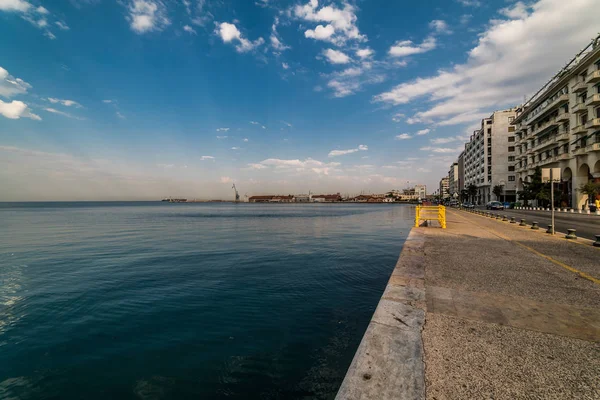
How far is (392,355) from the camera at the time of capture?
Answer: 314 cm

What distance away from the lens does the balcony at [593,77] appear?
3853 cm

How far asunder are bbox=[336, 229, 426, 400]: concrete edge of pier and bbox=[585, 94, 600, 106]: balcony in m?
54.0

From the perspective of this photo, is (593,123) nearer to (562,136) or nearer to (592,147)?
(592,147)

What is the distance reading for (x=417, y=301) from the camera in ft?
15.6

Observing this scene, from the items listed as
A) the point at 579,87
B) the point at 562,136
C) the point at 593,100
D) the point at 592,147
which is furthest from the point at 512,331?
the point at 562,136

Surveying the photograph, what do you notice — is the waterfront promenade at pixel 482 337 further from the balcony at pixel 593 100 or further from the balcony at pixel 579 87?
the balcony at pixel 579 87

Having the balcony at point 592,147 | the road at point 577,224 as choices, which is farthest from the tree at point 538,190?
the road at point 577,224

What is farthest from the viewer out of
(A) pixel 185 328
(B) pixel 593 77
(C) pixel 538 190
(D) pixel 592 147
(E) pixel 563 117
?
(C) pixel 538 190

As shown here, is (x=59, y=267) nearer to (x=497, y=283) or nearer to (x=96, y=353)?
(x=96, y=353)

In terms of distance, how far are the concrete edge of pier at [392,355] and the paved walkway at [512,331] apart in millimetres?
122

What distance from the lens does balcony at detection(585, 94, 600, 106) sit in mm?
38906

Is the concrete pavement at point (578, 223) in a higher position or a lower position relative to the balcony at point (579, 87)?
lower

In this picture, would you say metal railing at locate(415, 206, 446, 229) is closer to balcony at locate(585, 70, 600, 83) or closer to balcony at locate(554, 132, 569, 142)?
balcony at locate(585, 70, 600, 83)

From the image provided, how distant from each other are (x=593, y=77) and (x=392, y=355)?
57071mm
